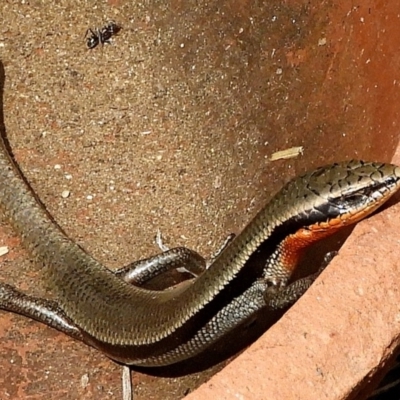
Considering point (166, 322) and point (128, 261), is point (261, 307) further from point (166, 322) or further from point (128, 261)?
point (128, 261)

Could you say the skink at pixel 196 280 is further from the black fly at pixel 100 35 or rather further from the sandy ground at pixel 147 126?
the black fly at pixel 100 35

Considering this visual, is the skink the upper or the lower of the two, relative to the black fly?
lower

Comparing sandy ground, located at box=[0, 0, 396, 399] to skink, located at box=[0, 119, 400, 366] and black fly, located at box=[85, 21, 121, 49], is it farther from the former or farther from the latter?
skink, located at box=[0, 119, 400, 366]

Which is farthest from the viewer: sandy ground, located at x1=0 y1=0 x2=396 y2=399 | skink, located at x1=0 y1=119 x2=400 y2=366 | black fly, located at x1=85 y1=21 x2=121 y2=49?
black fly, located at x1=85 y1=21 x2=121 y2=49

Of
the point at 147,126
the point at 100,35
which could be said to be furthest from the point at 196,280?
the point at 100,35

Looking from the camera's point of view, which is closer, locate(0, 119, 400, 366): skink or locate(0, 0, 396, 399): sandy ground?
locate(0, 119, 400, 366): skink

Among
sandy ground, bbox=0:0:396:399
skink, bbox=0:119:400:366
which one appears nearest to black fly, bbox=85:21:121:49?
sandy ground, bbox=0:0:396:399

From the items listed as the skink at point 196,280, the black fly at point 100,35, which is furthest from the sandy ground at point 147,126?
the skink at point 196,280
